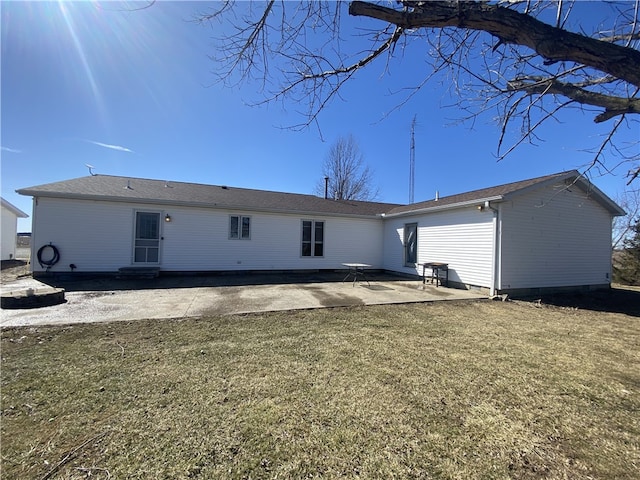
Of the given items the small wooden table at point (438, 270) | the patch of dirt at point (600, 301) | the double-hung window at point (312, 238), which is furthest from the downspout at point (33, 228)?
the patch of dirt at point (600, 301)

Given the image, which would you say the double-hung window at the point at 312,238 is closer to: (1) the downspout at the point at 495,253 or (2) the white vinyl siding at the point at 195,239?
(2) the white vinyl siding at the point at 195,239

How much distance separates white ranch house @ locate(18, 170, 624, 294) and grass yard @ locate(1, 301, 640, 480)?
14.4 feet

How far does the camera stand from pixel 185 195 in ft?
36.3

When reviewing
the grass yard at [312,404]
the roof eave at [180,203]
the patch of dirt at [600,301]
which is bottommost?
the grass yard at [312,404]

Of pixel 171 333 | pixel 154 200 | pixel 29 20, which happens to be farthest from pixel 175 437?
pixel 154 200

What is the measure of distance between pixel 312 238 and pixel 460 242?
19.4ft

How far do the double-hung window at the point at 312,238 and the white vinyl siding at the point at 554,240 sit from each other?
22.8 feet

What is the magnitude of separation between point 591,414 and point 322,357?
255 centimetres

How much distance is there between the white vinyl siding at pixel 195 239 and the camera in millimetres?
9303

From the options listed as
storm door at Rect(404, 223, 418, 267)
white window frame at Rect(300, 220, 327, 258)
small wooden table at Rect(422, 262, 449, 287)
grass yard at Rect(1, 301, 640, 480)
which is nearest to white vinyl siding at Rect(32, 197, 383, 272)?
white window frame at Rect(300, 220, 327, 258)

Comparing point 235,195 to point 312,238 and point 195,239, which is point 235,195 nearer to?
point 195,239

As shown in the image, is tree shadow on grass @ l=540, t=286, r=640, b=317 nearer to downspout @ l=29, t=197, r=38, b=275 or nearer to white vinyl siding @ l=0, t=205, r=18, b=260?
downspout @ l=29, t=197, r=38, b=275

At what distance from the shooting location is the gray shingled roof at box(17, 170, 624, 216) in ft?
28.8

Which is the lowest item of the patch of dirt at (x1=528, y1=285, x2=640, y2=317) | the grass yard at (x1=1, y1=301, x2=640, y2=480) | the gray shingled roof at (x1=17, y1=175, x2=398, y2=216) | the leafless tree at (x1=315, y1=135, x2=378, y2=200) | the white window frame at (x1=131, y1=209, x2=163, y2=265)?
the grass yard at (x1=1, y1=301, x2=640, y2=480)
